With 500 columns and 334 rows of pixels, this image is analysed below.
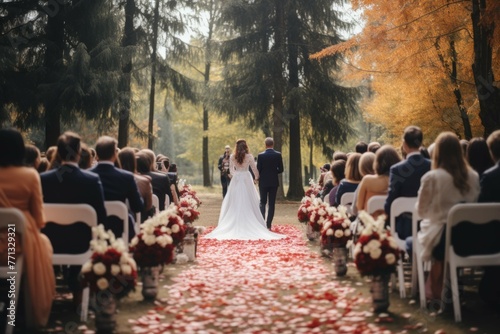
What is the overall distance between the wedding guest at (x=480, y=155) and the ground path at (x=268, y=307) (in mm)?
1674

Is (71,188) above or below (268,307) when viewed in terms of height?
above

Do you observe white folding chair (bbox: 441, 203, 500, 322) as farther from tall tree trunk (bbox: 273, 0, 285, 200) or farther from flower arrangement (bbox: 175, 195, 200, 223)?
tall tree trunk (bbox: 273, 0, 285, 200)

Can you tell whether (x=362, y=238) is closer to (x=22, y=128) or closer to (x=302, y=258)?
(x=302, y=258)

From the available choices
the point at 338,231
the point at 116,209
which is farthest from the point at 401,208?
the point at 116,209

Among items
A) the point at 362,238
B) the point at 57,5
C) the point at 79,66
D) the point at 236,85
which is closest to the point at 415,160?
the point at 362,238

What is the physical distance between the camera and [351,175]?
9.55 m

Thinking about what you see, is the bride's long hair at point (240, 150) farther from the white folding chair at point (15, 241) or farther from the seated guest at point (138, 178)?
the white folding chair at point (15, 241)

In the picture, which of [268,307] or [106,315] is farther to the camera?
[268,307]

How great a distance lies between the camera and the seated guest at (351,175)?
9422 millimetres

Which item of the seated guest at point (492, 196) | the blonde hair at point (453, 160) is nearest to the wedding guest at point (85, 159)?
the blonde hair at point (453, 160)

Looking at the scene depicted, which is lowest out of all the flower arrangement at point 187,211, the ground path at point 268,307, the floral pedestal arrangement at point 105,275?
the ground path at point 268,307

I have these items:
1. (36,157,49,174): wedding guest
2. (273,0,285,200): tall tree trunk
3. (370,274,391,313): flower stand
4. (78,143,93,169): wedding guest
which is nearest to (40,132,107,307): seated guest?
(78,143,93,169): wedding guest

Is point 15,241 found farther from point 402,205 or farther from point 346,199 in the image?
point 346,199

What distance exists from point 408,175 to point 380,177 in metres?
0.63
